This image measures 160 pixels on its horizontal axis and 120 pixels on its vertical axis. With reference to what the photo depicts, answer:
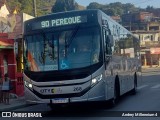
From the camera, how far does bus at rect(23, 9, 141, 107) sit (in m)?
11.2

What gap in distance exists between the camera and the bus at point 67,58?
11227 mm

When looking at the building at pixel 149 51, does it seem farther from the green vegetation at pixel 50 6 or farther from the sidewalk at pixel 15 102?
the sidewalk at pixel 15 102

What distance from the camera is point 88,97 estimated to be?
36.7 ft

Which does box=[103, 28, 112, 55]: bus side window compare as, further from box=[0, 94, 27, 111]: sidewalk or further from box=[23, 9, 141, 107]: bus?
box=[0, 94, 27, 111]: sidewalk

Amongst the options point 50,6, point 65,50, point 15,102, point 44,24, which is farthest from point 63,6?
point 65,50

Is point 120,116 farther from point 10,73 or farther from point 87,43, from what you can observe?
point 10,73

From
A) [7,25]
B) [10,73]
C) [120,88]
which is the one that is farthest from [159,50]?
[120,88]

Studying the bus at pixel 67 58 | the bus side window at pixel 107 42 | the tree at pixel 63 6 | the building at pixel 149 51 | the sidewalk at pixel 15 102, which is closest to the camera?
the bus at pixel 67 58

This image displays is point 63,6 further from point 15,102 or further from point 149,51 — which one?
point 15,102

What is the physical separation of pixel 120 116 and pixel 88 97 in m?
1.21

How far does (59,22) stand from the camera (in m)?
12.0

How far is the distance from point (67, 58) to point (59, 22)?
1.34 m

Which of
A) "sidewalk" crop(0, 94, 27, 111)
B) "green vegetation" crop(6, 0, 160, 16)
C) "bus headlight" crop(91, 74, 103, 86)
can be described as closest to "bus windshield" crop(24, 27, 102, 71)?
"bus headlight" crop(91, 74, 103, 86)

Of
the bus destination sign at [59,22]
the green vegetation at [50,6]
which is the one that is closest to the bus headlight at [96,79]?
the bus destination sign at [59,22]
